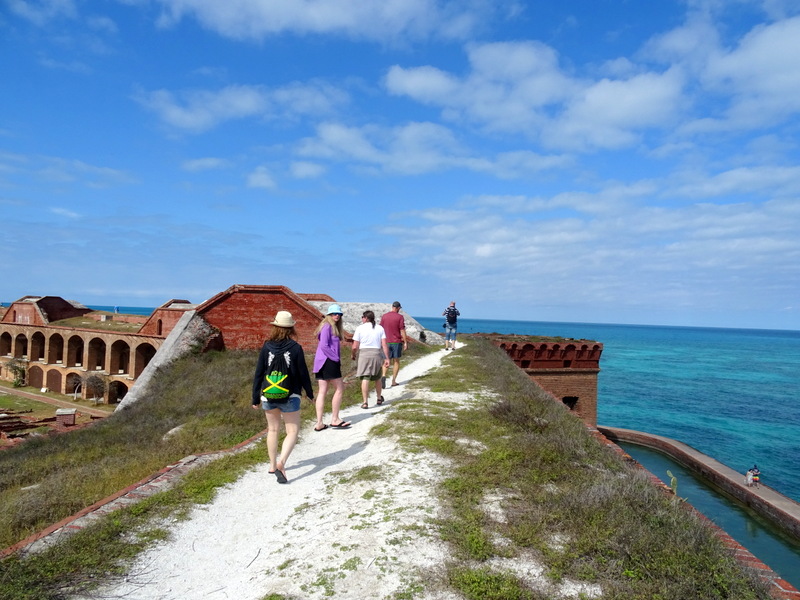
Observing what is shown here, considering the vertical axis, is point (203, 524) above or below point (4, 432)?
above

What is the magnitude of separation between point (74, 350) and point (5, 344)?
10.1 meters

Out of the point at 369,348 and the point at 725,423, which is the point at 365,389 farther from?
the point at 725,423

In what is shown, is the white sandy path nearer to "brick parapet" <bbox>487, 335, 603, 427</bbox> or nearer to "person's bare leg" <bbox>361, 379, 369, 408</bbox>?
"person's bare leg" <bbox>361, 379, 369, 408</bbox>

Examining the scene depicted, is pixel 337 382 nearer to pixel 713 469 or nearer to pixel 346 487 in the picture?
pixel 346 487

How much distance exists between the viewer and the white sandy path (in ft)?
10.7

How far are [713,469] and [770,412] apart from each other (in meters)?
27.6

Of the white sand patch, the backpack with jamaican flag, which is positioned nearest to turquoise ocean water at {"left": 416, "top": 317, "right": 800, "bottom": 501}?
the white sand patch

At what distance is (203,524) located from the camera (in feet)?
14.2

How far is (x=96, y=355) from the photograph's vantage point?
122ft

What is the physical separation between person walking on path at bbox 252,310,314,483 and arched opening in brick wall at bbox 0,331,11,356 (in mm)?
49739

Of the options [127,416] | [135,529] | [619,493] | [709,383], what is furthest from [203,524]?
[709,383]

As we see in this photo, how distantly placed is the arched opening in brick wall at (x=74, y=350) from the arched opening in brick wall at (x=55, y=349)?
40.9 inches

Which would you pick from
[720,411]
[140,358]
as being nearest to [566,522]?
[140,358]

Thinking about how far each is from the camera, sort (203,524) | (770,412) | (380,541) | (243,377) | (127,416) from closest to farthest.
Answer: (380,541) → (203,524) → (127,416) → (243,377) → (770,412)
